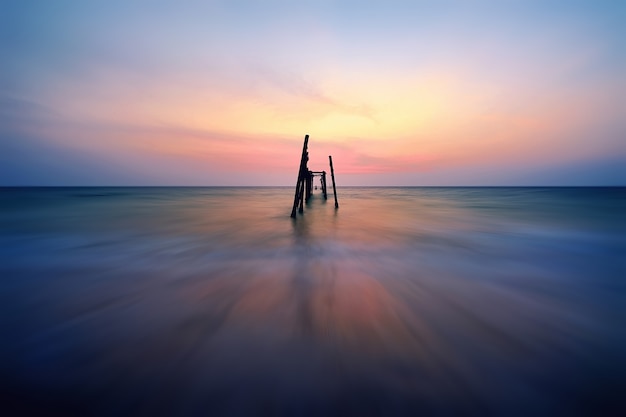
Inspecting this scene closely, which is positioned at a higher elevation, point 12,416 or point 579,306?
point 12,416

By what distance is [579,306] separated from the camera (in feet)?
16.4

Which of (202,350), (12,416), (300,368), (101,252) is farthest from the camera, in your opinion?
(101,252)

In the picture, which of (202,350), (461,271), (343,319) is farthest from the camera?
(461,271)

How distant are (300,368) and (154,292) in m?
3.81

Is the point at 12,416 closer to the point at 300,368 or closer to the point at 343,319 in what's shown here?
the point at 300,368

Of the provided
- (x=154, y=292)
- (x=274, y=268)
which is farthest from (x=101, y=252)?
(x=274, y=268)

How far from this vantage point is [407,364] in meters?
3.17

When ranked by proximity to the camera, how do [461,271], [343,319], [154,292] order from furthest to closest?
1. [461,271]
2. [154,292]
3. [343,319]

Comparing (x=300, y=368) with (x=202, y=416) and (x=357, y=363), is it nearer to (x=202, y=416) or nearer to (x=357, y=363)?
(x=357, y=363)

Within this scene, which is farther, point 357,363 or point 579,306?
point 579,306

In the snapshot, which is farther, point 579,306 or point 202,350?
point 579,306

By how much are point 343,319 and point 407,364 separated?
4.06ft

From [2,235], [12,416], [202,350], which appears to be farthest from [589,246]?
[2,235]

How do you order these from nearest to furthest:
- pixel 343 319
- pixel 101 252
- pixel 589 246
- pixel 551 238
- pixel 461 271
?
pixel 343 319 → pixel 461 271 → pixel 101 252 → pixel 589 246 → pixel 551 238
